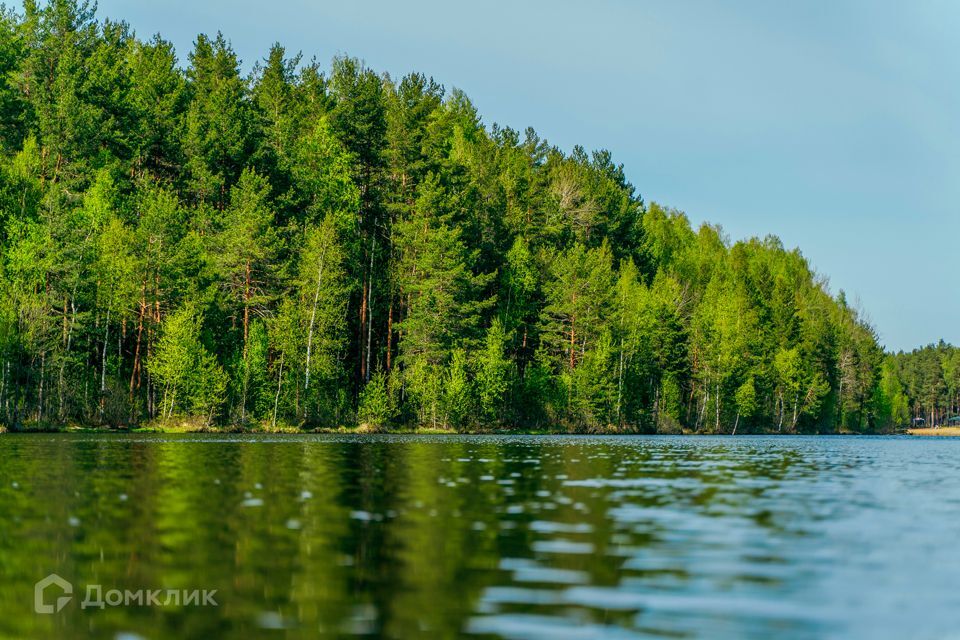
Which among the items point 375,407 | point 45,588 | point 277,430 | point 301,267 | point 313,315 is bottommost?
point 277,430

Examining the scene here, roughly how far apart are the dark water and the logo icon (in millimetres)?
170

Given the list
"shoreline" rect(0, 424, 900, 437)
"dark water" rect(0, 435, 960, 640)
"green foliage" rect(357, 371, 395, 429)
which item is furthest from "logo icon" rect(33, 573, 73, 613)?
"green foliage" rect(357, 371, 395, 429)

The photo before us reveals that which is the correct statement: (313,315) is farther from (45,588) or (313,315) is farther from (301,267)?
(45,588)

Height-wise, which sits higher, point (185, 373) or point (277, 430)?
point (185, 373)

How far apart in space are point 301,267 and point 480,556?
77.0 m

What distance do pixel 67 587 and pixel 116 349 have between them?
246ft

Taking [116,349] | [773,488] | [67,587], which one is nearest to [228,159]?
[116,349]

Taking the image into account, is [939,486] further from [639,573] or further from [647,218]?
[647,218]

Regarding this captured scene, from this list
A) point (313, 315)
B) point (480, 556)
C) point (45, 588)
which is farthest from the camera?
point (313, 315)

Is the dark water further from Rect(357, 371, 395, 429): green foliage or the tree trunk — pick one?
Rect(357, 371, 395, 429): green foliage

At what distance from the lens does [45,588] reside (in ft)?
39.0

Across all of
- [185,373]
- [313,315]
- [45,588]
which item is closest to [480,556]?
[45,588]

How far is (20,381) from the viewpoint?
71062 millimetres

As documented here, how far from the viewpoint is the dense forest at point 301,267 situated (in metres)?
77.2
